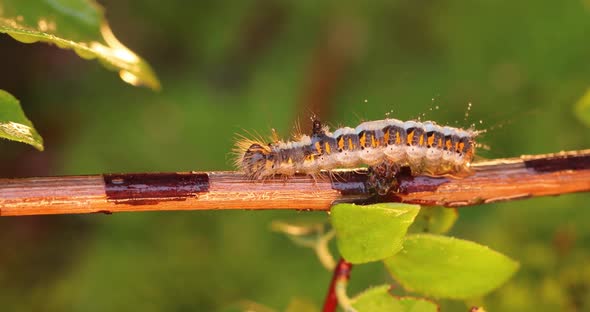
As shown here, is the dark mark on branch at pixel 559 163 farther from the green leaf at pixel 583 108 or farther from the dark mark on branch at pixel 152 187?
the dark mark on branch at pixel 152 187

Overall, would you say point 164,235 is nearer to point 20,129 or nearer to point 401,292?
point 401,292

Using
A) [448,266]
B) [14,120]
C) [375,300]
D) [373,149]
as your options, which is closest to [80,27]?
[14,120]

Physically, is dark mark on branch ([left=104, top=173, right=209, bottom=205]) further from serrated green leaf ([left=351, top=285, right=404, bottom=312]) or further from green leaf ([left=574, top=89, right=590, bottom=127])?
green leaf ([left=574, top=89, right=590, bottom=127])

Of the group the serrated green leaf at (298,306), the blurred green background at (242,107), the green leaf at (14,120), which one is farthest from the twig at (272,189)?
the blurred green background at (242,107)

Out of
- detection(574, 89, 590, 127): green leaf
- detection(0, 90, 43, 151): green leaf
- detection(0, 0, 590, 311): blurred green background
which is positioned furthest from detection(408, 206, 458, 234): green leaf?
detection(0, 0, 590, 311): blurred green background

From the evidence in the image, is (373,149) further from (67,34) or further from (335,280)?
(67,34)

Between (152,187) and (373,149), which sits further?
(373,149)

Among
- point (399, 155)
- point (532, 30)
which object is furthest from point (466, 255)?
point (532, 30)
